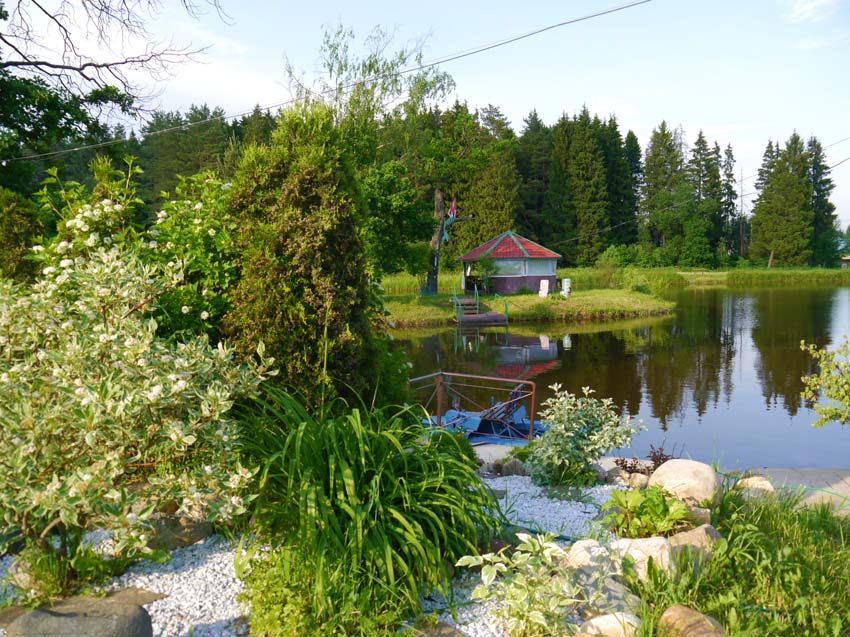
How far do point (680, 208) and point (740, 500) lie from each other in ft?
171

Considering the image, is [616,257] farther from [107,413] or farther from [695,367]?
[107,413]

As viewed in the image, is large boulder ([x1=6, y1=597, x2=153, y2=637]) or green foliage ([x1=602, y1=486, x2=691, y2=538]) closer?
large boulder ([x1=6, y1=597, x2=153, y2=637])

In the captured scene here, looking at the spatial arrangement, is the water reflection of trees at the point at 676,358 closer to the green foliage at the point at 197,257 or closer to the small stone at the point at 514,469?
the small stone at the point at 514,469

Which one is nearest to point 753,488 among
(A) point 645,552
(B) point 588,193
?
(A) point 645,552

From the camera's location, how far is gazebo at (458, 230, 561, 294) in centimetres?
3103

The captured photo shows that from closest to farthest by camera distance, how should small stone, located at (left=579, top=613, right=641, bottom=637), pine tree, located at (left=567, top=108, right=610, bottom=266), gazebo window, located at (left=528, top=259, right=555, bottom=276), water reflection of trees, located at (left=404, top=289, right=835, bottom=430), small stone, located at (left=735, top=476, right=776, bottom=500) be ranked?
small stone, located at (left=579, top=613, right=641, bottom=637), small stone, located at (left=735, top=476, right=776, bottom=500), water reflection of trees, located at (left=404, top=289, right=835, bottom=430), gazebo window, located at (left=528, top=259, right=555, bottom=276), pine tree, located at (left=567, top=108, right=610, bottom=266)

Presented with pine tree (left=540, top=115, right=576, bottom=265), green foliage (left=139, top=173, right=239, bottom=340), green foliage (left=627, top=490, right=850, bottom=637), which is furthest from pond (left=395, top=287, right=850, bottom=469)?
pine tree (left=540, top=115, right=576, bottom=265)

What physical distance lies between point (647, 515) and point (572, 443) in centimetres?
134

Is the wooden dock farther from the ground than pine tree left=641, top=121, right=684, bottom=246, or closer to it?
closer to it

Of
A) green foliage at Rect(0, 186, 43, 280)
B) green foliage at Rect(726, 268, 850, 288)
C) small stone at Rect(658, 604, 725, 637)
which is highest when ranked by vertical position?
green foliage at Rect(0, 186, 43, 280)

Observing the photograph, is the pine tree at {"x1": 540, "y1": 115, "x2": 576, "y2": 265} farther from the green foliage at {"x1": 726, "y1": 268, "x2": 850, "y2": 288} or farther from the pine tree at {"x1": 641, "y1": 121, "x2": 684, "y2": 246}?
the green foliage at {"x1": 726, "y1": 268, "x2": 850, "y2": 288}

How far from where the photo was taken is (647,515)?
3182 millimetres

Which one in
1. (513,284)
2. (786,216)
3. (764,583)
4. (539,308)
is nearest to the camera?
(764,583)

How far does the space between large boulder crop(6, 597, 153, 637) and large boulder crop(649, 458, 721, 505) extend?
270 centimetres
